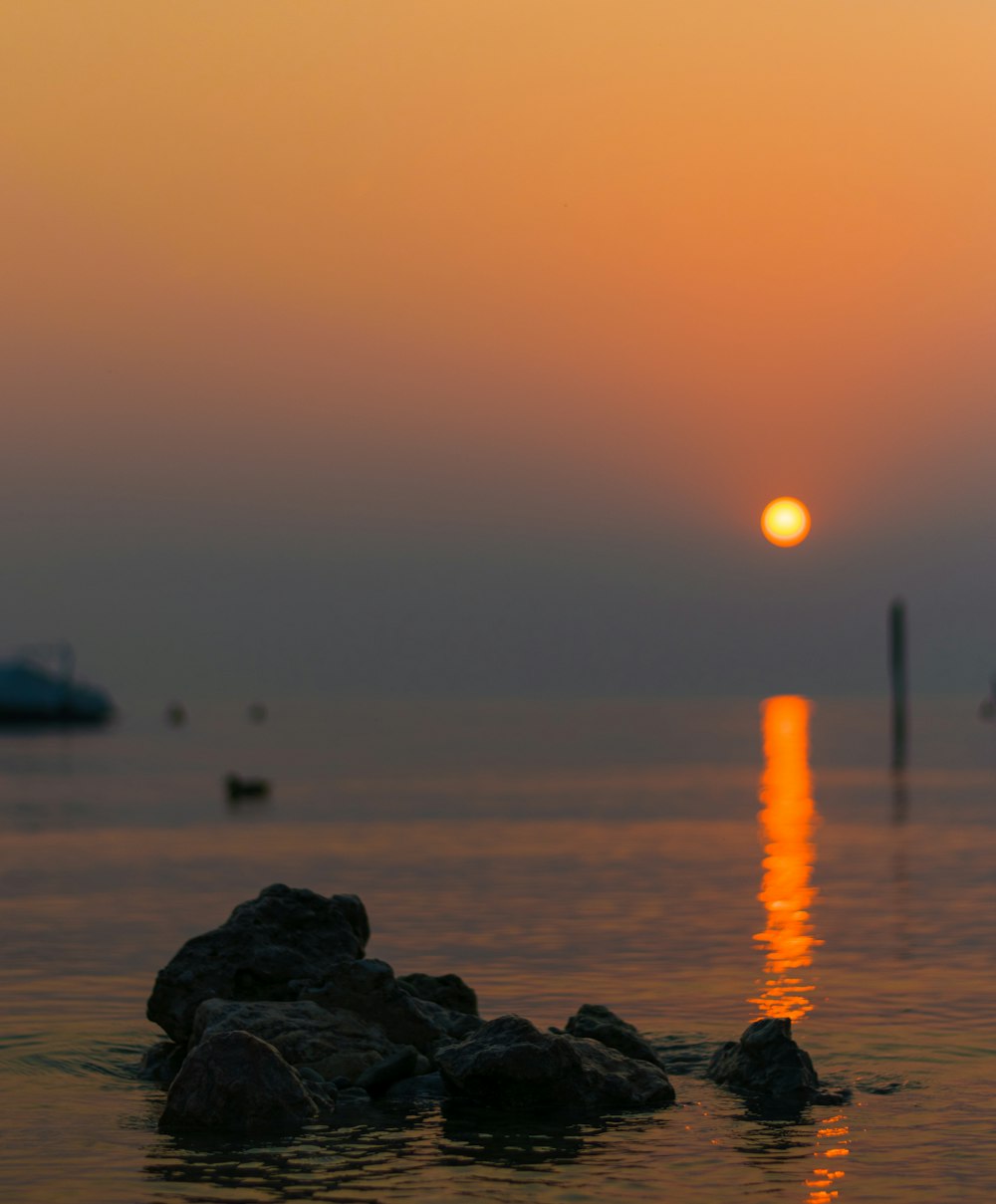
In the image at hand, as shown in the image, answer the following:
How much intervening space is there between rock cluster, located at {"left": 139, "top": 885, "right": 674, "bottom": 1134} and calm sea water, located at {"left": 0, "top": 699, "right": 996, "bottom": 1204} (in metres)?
0.64

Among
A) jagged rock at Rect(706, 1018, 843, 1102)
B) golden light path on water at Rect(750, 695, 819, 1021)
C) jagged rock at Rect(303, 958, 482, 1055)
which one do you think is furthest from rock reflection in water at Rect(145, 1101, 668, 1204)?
golden light path on water at Rect(750, 695, 819, 1021)

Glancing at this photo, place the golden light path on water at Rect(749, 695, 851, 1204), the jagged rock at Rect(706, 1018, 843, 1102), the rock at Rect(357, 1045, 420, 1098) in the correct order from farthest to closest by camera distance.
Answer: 1. the rock at Rect(357, 1045, 420, 1098)
2. the jagged rock at Rect(706, 1018, 843, 1102)
3. the golden light path on water at Rect(749, 695, 851, 1204)

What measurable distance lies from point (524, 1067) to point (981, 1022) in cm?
804

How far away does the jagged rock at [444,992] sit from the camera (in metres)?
25.6

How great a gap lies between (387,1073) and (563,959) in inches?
444

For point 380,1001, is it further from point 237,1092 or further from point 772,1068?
point 772,1068

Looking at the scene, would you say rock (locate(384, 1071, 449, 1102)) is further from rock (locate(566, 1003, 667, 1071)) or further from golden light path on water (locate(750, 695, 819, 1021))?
golden light path on water (locate(750, 695, 819, 1021))

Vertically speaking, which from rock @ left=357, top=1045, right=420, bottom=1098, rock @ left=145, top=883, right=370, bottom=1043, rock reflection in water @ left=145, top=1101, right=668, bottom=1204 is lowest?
rock reflection in water @ left=145, top=1101, right=668, bottom=1204

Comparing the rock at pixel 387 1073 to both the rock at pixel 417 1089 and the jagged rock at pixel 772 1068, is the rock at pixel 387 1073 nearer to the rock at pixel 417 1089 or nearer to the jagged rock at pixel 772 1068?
the rock at pixel 417 1089

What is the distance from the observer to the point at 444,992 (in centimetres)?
2567

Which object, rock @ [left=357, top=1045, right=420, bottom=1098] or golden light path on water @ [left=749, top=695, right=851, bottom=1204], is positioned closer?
golden light path on water @ [left=749, top=695, right=851, bottom=1204]

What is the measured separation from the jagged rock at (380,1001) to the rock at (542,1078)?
211cm

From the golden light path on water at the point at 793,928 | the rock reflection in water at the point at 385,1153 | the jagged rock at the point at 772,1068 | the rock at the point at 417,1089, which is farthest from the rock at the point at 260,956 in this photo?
the golden light path on water at the point at 793,928

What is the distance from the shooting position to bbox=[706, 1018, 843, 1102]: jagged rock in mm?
21188
